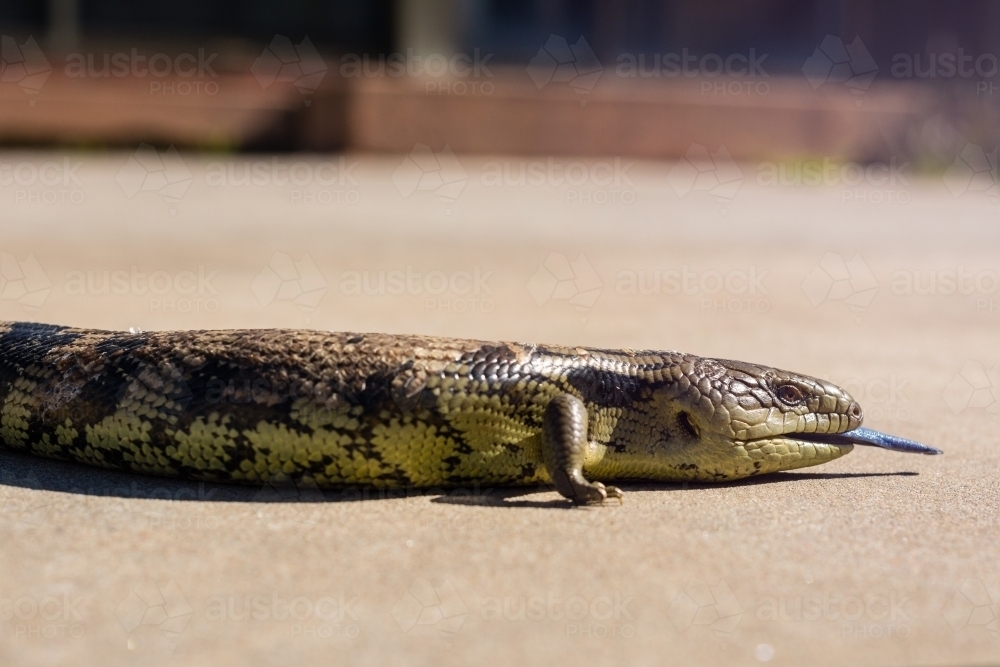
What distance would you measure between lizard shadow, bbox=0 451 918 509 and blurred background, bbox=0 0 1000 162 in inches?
367

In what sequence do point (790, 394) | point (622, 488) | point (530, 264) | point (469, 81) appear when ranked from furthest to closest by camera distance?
point (469, 81) → point (530, 264) → point (790, 394) → point (622, 488)

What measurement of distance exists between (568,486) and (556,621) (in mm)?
844

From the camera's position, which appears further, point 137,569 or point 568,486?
point 568,486

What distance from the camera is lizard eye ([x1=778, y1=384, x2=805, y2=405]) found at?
385cm

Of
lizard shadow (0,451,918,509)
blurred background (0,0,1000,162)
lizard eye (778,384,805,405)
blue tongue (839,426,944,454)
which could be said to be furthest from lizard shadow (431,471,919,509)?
blurred background (0,0,1000,162)

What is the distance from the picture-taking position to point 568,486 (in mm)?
3441

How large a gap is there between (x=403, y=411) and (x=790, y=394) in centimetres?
136

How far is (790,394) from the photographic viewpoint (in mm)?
3861

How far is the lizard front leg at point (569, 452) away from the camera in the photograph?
3436 millimetres

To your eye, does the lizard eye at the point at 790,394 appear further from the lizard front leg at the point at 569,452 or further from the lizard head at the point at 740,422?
the lizard front leg at the point at 569,452

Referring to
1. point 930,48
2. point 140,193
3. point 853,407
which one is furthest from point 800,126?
point 853,407

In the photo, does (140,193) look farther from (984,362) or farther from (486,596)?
(486,596)

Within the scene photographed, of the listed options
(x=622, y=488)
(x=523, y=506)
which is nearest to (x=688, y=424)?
(x=622, y=488)

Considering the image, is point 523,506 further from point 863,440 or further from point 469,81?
point 469,81
